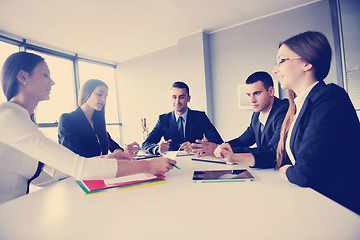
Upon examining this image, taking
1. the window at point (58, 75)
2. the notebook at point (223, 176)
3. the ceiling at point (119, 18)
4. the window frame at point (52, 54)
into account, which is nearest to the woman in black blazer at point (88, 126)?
the notebook at point (223, 176)

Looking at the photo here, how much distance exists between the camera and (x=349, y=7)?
3.16 metres

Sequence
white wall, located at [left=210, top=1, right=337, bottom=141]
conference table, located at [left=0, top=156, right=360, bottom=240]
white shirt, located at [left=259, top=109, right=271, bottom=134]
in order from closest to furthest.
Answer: conference table, located at [left=0, top=156, right=360, bottom=240], white shirt, located at [left=259, top=109, right=271, bottom=134], white wall, located at [left=210, top=1, right=337, bottom=141]

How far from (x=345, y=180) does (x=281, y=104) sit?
3.34 feet

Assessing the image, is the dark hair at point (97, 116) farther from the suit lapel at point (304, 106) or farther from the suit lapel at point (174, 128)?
the suit lapel at point (304, 106)

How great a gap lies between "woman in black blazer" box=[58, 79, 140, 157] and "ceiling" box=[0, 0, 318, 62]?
2.04 m

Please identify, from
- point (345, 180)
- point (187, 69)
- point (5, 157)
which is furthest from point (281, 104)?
point (187, 69)

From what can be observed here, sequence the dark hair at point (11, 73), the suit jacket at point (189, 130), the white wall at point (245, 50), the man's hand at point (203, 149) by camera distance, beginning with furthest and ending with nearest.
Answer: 1. the white wall at point (245, 50)
2. the suit jacket at point (189, 130)
3. the man's hand at point (203, 149)
4. the dark hair at point (11, 73)

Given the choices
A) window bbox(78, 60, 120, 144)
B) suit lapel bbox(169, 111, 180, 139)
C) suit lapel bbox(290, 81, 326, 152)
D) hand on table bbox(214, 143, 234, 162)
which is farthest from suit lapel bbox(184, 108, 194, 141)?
window bbox(78, 60, 120, 144)

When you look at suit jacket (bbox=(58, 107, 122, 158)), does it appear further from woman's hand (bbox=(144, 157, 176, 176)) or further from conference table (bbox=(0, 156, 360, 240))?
woman's hand (bbox=(144, 157, 176, 176))

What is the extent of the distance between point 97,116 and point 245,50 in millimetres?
3490

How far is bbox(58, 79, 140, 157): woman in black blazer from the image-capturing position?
206 cm

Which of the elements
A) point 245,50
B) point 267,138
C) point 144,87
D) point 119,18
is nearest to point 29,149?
point 267,138

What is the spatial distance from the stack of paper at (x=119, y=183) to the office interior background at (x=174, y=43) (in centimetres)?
336

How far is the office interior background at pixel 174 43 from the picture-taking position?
140 inches
